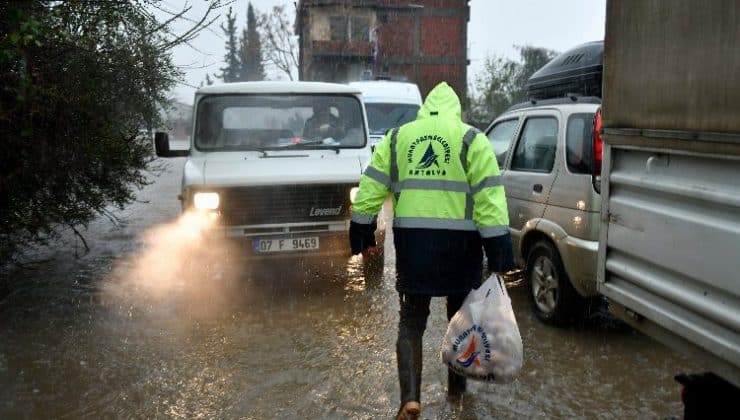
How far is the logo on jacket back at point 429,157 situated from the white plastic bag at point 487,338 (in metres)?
0.69

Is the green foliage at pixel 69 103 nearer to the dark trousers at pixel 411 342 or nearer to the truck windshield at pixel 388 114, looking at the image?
the dark trousers at pixel 411 342

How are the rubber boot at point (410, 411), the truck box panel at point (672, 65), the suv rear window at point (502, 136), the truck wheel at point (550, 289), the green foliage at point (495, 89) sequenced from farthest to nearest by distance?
the green foliage at point (495, 89)
the suv rear window at point (502, 136)
the truck wheel at point (550, 289)
the rubber boot at point (410, 411)
the truck box panel at point (672, 65)

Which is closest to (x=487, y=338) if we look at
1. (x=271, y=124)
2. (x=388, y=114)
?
(x=271, y=124)

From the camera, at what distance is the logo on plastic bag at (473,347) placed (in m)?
3.31

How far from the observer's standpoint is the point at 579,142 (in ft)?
15.6

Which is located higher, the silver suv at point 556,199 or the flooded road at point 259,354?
the silver suv at point 556,199

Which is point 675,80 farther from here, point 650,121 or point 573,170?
point 573,170

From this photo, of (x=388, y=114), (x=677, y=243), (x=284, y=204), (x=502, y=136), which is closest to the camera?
(x=677, y=243)

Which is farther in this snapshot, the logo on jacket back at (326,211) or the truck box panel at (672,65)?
the logo on jacket back at (326,211)

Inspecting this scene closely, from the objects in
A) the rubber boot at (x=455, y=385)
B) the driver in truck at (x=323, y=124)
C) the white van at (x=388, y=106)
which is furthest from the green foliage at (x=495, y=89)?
the rubber boot at (x=455, y=385)

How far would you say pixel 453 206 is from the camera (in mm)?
3350

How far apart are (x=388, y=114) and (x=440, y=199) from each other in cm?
1032

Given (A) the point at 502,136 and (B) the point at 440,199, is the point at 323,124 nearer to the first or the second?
(A) the point at 502,136

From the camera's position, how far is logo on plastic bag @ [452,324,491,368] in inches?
130
